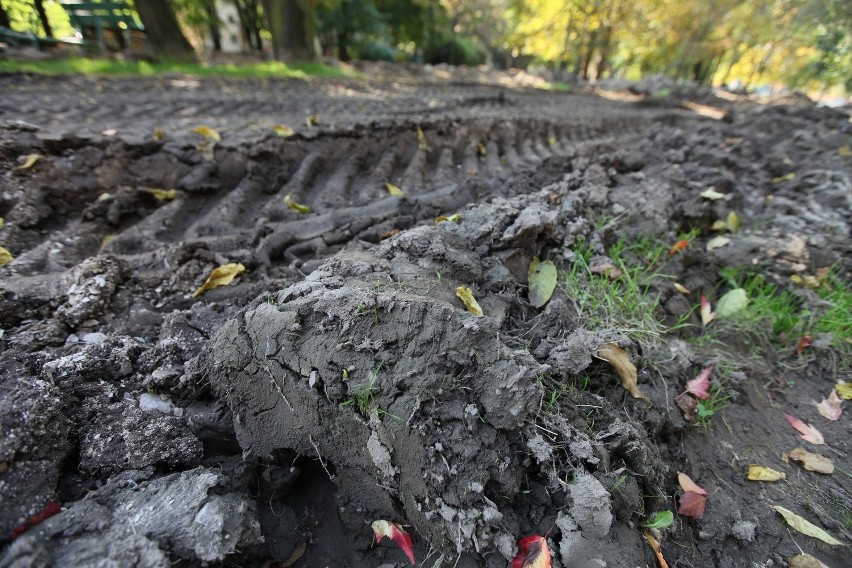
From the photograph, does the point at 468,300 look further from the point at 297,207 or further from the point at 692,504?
the point at 297,207

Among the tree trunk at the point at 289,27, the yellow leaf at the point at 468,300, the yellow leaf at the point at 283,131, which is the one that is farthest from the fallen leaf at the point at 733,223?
the tree trunk at the point at 289,27

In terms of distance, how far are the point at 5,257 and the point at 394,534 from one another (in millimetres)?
2110

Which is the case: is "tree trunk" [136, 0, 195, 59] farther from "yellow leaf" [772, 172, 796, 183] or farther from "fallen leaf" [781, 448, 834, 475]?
"fallen leaf" [781, 448, 834, 475]

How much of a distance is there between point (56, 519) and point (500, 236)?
1.71m

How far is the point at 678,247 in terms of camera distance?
245 centimetres

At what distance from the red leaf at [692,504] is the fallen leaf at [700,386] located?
429 mm

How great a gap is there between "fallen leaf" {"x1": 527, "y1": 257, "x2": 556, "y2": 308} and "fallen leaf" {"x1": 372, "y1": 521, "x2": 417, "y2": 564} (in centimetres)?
102

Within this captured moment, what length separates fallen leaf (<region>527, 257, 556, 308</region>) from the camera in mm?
1885

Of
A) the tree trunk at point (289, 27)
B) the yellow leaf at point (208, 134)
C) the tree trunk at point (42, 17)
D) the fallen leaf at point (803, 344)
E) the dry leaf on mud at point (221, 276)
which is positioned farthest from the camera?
the tree trunk at point (42, 17)

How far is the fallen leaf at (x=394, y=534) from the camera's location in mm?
1227

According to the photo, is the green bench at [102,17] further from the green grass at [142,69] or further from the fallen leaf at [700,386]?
the fallen leaf at [700,386]

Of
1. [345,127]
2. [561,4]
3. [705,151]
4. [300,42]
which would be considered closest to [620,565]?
[345,127]

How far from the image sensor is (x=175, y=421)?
1.40 meters

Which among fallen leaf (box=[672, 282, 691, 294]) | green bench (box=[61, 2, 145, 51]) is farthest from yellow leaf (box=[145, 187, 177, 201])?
green bench (box=[61, 2, 145, 51])
